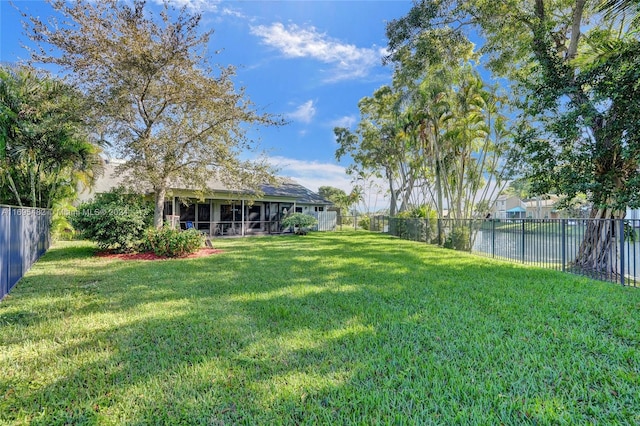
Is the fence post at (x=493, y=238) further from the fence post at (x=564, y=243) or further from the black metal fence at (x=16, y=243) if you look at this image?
the black metal fence at (x=16, y=243)

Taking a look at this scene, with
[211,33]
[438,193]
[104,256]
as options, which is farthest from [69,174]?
[438,193]

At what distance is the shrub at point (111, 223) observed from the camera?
368 inches

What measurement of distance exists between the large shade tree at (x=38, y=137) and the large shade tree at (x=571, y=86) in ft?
35.1

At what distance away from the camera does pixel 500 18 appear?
900cm

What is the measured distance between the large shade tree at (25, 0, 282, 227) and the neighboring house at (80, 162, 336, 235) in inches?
155

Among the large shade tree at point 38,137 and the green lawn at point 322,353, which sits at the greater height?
the large shade tree at point 38,137

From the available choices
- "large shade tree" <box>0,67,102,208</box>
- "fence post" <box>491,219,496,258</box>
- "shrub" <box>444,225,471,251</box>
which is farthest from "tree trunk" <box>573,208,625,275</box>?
"large shade tree" <box>0,67,102,208</box>

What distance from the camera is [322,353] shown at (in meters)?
2.97

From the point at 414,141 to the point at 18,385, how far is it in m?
16.1

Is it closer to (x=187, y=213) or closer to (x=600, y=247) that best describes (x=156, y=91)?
(x=187, y=213)

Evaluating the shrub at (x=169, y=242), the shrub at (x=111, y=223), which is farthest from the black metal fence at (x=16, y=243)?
the shrub at (x=169, y=242)

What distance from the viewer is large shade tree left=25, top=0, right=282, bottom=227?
803cm

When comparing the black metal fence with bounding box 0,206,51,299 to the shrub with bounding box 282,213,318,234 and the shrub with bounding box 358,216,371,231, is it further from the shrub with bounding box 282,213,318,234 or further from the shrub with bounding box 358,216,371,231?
the shrub with bounding box 358,216,371,231

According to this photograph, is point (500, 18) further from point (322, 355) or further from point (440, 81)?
point (322, 355)
